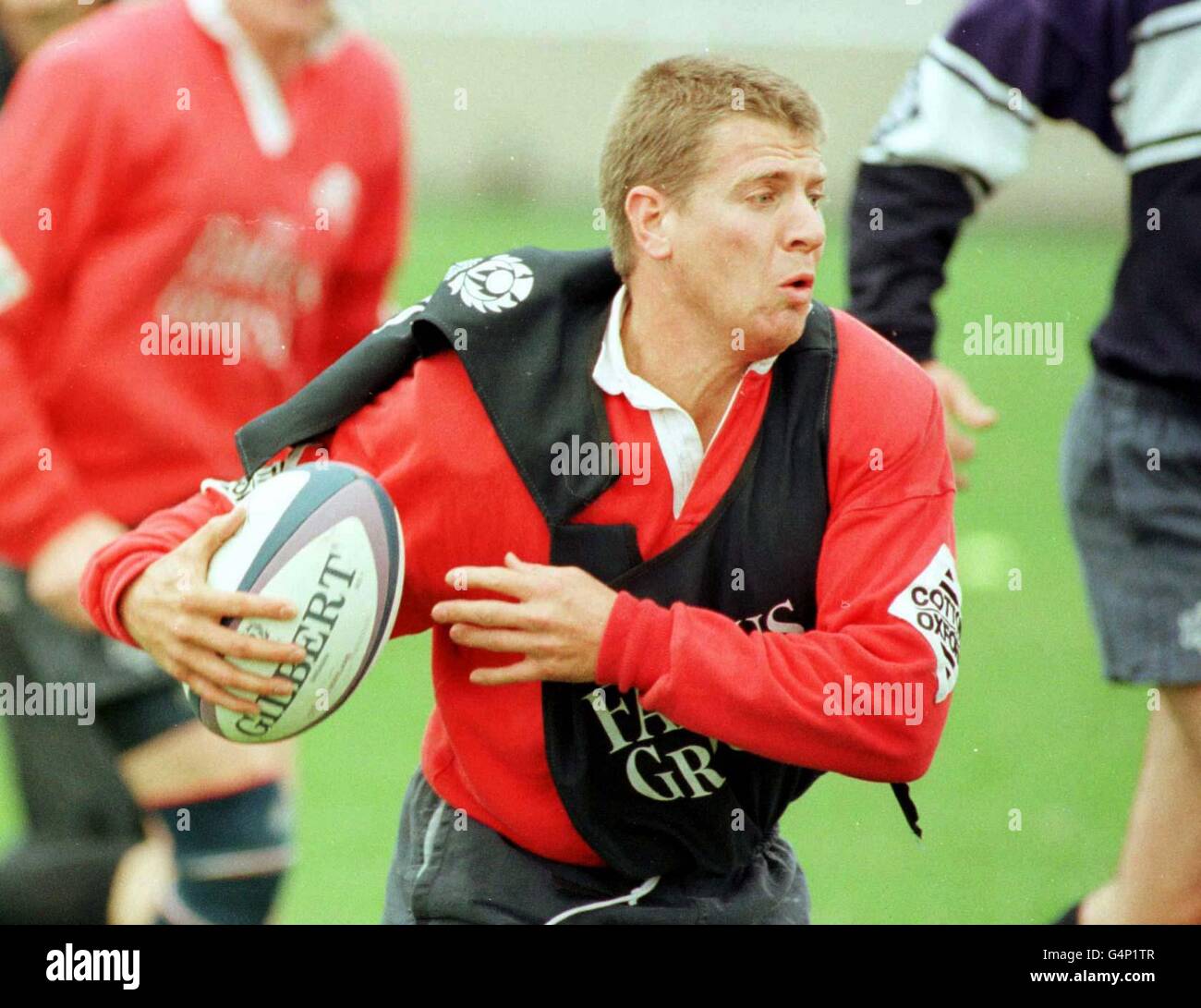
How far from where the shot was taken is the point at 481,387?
2549 millimetres

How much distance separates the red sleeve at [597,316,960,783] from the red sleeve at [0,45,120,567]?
4.91 ft

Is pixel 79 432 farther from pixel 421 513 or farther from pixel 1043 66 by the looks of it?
pixel 1043 66

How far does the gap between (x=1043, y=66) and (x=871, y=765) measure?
1.36m

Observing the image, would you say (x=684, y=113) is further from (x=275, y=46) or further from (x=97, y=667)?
(x=97, y=667)

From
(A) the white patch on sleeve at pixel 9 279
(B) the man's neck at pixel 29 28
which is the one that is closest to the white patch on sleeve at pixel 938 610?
(A) the white patch on sleeve at pixel 9 279

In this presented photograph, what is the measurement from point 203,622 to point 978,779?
321 cm

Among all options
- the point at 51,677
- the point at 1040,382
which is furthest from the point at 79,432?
the point at 1040,382

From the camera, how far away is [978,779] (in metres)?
5.17

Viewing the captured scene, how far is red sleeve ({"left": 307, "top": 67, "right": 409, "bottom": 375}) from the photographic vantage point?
158 inches

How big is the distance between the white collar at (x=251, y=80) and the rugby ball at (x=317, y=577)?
1431mm

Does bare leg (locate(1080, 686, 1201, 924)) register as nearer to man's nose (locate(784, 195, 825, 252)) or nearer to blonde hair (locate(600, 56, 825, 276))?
man's nose (locate(784, 195, 825, 252))

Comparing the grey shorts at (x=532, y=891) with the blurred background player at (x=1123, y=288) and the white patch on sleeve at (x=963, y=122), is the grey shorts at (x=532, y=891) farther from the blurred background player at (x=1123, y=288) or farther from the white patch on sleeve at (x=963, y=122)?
the white patch on sleeve at (x=963, y=122)

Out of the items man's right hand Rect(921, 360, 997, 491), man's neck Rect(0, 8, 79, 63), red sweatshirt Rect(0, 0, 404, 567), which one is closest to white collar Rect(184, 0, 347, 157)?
red sweatshirt Rect(0, 0, 404, 567)

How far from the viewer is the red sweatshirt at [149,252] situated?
3537mm
